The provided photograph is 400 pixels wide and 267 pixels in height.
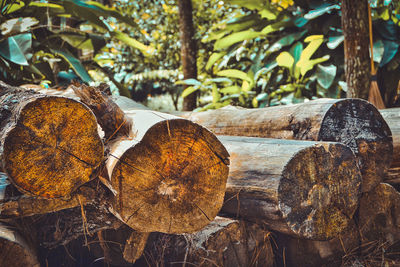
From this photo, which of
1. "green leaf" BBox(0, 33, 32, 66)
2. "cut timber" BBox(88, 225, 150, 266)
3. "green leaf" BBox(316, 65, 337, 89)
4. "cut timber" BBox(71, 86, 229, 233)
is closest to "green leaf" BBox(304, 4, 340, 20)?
"green leaf" BBox(316, 65, 337, 89)

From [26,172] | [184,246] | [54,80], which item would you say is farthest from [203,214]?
[54,80]

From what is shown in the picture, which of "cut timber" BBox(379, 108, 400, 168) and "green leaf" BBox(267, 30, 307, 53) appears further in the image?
"green leaf" BBox(267, 30, 307, 53)

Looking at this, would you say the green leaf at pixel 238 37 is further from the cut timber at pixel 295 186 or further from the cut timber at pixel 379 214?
the cut timber at pixel 295 186

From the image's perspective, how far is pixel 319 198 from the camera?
1549 millimetres

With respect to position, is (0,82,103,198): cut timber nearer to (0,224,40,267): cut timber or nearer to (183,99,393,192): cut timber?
(0,224,40,267): cut timber

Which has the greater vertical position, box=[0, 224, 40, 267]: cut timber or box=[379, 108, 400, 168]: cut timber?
box=[379, 108, 400, 168]: cut timber

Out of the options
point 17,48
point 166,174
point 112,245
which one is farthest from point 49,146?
point 17,48

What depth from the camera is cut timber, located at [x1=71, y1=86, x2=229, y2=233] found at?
1251mm

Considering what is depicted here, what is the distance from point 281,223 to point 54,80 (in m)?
3.41

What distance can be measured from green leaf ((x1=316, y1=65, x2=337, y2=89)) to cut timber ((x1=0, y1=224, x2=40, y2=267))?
145 inches

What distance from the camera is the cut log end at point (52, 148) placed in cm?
114

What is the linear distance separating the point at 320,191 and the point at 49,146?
1.18 meters

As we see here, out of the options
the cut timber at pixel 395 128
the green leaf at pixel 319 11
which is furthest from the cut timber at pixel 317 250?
the green leaf at pixel 319 11

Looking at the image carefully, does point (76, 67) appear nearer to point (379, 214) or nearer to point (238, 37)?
point (238, 37)
